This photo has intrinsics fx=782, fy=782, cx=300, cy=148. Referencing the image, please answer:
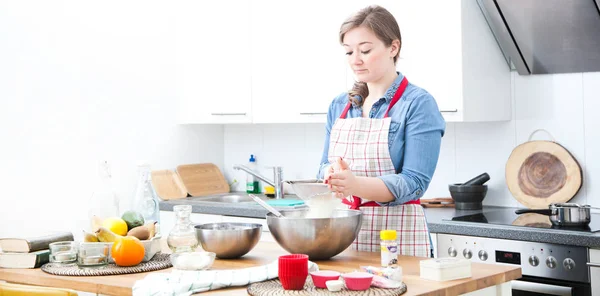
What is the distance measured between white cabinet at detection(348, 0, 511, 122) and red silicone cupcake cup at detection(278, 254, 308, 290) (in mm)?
1855

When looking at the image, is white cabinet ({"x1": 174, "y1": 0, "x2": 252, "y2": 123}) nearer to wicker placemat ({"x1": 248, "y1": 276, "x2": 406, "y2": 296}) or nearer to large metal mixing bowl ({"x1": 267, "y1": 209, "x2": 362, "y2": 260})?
large metal mixing bowl ({"x1": 267, "y1": 209, "x2": 362, "y2": 260})

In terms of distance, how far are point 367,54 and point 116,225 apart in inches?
37.5

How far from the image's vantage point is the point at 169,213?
Result: 167 inches

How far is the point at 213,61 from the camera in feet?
14.5

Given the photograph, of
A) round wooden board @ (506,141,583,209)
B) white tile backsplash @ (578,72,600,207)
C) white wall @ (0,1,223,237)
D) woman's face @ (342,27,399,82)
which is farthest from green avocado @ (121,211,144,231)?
white tile backsplash @ (578,72,600,207)

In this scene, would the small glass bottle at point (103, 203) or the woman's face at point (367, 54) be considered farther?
the woman's face at point (367, 54)

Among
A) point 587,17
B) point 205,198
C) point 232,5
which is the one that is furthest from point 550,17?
point 205,198

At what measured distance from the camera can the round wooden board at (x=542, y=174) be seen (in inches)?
137

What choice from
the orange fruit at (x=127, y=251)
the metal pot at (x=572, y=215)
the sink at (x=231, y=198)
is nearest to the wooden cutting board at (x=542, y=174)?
the metal pot at (x=572, y=215)

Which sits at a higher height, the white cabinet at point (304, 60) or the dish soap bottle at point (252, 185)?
the white cabinet at point (304, 60)

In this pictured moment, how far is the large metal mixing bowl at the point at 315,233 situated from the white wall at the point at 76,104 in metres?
1.91

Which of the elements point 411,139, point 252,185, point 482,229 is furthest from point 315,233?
point 252,185

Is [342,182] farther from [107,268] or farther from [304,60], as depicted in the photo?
[304,60]

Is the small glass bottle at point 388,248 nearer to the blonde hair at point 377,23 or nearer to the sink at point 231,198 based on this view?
the blonde hair at point 377,23
